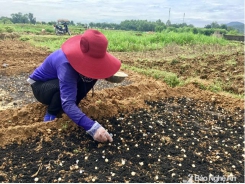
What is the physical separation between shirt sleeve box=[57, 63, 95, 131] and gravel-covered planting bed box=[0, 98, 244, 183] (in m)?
0.26

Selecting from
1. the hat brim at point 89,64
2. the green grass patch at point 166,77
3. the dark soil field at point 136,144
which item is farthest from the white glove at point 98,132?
the green grass patch at point 166,77

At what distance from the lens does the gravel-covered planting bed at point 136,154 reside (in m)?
2.05

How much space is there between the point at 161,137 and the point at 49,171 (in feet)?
3.61

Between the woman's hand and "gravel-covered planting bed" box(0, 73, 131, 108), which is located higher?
the woman's hand

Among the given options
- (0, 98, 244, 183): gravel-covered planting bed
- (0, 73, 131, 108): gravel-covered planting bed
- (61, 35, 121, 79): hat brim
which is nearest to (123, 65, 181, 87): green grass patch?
(0, 73, 131, 108): gravel-covered planting bed

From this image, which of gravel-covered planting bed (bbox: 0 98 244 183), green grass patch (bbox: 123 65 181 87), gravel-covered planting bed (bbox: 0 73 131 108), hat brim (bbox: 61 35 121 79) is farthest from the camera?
green grass patch (bbox: 123 65 181 87)

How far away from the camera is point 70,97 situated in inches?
90.2

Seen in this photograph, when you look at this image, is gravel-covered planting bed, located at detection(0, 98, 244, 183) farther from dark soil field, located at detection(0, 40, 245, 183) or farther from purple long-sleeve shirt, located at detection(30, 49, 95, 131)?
purple long-sleeve shirt, located at detection(30, 49, 95, 131)

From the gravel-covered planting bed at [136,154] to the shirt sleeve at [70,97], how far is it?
0.26 meters

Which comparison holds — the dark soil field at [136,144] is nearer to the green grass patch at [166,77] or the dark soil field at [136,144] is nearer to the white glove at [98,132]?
the white glove at [98,132]

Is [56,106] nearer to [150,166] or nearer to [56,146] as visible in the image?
[56,146]

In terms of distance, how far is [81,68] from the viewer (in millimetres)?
2248

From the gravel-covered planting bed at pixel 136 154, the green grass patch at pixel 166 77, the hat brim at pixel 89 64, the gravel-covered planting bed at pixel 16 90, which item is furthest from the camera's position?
the green grass patch at pixel 166 77

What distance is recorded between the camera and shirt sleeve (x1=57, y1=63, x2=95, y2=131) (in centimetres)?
226
